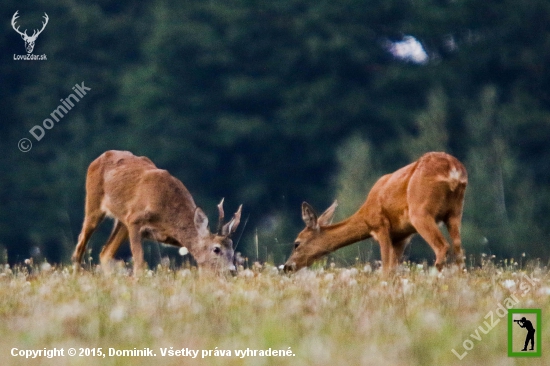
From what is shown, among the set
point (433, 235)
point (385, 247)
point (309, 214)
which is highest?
point (309, 214)

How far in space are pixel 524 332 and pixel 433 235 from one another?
4.01 metres

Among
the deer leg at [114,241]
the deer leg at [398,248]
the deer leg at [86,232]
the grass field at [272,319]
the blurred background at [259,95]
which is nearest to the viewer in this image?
the grass field at [272,319]

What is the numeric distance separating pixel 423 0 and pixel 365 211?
18.4m

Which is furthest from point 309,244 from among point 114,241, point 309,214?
point 114,241

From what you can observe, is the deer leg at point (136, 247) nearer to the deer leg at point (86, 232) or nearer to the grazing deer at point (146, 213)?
the grazing deer at point (146, 213)

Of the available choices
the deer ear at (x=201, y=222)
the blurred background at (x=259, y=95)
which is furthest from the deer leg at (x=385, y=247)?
the blurred background at (x=259, y=95)

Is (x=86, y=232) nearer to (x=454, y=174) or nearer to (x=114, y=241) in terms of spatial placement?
(x=114, y=241)

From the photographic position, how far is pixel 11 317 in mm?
6367

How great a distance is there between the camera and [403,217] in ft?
34.1

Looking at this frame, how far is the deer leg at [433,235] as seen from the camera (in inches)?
383

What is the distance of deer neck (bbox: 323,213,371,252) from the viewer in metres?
10.9

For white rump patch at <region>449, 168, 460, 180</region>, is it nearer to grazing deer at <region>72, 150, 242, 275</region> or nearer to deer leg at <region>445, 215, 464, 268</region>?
deer leg at <region>445, 215, 464, 268</region>

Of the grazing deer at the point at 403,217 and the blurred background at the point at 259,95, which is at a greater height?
the blurred background at the point at 259,95

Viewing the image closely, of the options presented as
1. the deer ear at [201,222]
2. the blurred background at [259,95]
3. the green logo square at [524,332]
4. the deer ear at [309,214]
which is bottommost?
the green logo square at [524,332]
